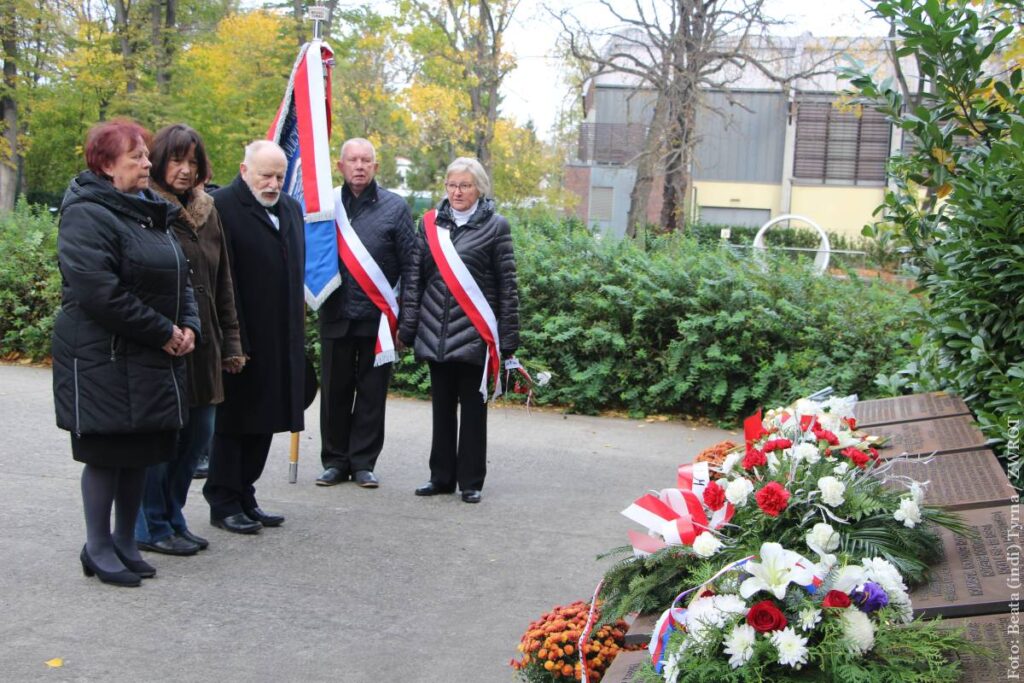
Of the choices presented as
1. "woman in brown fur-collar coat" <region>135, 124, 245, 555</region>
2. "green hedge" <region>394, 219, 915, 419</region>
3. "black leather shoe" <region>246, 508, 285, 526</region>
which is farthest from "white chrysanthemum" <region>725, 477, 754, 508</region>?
"green hedge" <region>394, 219, 915, 419</region>

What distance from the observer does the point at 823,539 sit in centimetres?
287

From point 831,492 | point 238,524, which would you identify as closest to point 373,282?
point 238,524

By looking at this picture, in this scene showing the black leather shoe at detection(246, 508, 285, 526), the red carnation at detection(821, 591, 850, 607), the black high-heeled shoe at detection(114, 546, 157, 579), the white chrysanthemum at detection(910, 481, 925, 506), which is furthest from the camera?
the black leather shoe at detection(246, 508, 285, 526)

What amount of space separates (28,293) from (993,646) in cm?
1142

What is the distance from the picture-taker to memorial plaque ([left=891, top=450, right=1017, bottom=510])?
11.0 feet

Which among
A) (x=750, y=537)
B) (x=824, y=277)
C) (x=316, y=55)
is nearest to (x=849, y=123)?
(x=824, y=277)

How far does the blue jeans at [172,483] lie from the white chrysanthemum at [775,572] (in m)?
3.49

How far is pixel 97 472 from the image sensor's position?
4.84 meters

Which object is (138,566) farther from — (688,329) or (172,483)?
(688,329)

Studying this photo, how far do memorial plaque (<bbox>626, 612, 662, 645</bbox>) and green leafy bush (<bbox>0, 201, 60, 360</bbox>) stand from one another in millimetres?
9861

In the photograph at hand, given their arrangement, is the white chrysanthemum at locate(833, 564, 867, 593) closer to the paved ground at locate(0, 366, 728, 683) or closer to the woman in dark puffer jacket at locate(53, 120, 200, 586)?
the paved ground at locate(0, 366, 728, 683)

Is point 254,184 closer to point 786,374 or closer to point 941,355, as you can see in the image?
point 941,355

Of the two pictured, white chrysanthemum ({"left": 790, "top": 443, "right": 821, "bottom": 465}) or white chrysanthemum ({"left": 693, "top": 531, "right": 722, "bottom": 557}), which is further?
white chrysanthemum ({"left": 790, "top": 443, "right": 821, "bottom": 465})

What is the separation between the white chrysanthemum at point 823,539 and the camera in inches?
113
